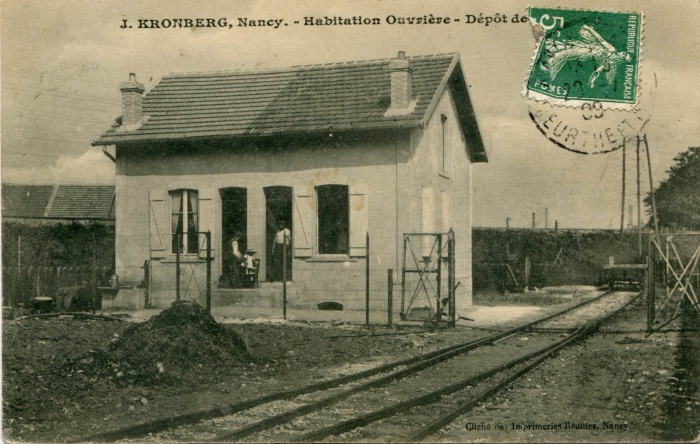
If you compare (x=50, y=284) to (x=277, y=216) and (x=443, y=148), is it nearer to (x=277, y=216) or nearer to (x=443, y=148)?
(x=277, y=216)

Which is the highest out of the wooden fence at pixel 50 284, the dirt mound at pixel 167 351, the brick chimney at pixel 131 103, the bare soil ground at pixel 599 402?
the brick chimney at pixel 131 103

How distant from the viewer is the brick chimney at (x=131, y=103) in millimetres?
14867

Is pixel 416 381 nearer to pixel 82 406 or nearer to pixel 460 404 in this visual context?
pixel 460 404

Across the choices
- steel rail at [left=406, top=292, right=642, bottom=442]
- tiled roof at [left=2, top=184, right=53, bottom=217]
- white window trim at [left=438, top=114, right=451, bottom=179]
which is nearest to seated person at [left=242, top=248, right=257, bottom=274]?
tiled roof at [left=2, top=184, right=53, bottom=217]

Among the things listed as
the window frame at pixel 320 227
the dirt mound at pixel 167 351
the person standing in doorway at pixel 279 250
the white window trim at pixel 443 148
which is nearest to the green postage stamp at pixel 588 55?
the dirt mound at pixel 167 351

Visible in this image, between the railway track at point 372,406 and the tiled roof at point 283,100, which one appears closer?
the railway track at point 372,406

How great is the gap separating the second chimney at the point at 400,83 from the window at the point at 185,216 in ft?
16.2

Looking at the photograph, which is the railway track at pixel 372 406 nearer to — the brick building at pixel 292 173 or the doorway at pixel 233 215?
the brick building at pixel 292 173

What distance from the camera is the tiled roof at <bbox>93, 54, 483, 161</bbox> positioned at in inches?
563

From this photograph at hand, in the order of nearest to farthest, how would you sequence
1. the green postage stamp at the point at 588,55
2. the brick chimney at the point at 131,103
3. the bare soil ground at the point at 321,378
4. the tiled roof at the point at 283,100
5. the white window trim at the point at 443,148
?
the bare soil ground at the point at 321,378
the green postage stamp at the point at 588,55
the tiled roof at the point at 283,100
the brick chimney at the point at 131,103
the white window trim at the point at 443,148

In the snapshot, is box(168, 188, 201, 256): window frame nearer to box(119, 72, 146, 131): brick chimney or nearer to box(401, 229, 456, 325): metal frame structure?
→ box(119, 72, 146, 131): brick chimney

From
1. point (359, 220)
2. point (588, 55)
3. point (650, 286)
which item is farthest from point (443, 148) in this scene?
point (588, 55)

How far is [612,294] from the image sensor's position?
25.0 metres

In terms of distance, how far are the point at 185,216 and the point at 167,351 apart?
728 centimetres
